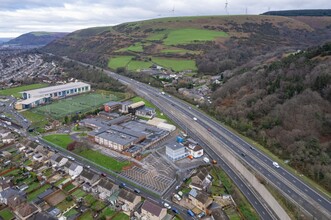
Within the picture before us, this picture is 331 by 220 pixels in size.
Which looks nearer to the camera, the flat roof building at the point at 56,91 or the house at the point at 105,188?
the house at the point at 105,188

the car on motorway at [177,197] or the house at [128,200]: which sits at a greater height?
the house at [128,200]

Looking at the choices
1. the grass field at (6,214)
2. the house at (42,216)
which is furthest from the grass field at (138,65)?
the house at (42,216)

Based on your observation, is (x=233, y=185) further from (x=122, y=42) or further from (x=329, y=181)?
(x=122, y=42)

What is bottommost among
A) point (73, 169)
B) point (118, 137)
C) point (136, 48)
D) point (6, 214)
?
point (6, 214)

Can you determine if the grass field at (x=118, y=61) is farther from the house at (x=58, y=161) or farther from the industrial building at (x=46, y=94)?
the house at (x=58, y=161)

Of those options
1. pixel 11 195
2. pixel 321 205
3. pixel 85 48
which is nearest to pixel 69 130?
pixel 11 195

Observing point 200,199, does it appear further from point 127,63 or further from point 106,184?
point 127,63

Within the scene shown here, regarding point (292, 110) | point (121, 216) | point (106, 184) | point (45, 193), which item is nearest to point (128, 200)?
point (121, 216)
